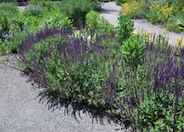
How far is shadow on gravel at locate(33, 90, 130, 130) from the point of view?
3.54m

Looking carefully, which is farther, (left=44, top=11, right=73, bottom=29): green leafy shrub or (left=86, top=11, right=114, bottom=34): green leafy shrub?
(left=86, top=11, right=114, bottom=34): green leafy shrub

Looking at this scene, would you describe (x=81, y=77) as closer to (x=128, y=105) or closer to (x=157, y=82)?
(x=128, y=105)

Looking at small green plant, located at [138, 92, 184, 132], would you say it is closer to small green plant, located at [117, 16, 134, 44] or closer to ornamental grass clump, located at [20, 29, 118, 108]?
ornamental grass clump, located at [20, 29, 118, 108]

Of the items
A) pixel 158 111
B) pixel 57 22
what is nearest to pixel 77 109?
pixel 158 111

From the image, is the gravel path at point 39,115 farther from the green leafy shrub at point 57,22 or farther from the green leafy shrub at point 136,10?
the green leafy shrub at point 136,10

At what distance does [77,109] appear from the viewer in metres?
3.84

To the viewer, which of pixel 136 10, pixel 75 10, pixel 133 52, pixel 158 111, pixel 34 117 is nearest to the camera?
pixel 158 111

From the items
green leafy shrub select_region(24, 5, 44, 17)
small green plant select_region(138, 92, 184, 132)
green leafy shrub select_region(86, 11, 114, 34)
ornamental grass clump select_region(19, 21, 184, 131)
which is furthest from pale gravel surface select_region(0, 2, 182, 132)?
green leafy shrub select_region(24, 5, 44, 17)

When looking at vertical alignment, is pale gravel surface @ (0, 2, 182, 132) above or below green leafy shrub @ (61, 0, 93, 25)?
below

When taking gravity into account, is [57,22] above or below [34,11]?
above

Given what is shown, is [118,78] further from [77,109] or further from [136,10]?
[136,10]

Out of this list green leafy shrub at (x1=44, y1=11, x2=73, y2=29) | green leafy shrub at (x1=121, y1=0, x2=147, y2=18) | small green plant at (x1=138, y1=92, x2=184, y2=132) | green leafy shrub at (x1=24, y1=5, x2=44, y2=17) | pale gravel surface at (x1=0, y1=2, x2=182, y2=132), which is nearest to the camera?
small green plant at (x1=138, y1=92, x2=184, y2=132)

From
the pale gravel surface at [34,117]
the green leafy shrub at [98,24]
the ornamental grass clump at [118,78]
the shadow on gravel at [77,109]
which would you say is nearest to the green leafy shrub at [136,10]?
the green leafy shrub at [98,24]

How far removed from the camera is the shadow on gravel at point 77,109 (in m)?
3.54
